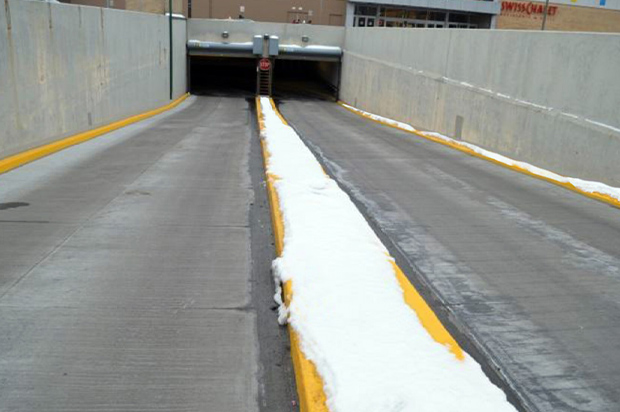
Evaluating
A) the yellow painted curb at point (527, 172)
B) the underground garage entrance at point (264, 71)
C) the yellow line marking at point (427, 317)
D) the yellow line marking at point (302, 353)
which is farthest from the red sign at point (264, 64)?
the yellow line marking at point (427, 317)

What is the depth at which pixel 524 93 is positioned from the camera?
11.7 metres

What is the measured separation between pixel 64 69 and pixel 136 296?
9122 millimetres

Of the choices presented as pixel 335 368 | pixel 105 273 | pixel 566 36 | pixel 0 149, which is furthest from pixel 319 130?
pixel 335 368

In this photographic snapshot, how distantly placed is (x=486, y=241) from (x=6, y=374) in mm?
4758

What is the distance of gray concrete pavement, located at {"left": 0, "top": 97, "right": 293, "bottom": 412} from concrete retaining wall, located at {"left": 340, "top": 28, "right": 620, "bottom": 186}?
218 inches

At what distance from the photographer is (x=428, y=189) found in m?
8.83

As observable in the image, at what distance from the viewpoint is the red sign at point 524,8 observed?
51469 mm

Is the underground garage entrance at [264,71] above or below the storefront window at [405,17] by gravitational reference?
below

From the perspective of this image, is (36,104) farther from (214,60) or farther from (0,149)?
(214,60)

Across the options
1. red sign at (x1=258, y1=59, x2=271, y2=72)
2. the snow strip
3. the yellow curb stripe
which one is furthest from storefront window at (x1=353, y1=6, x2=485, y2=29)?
the yellow curb stripe

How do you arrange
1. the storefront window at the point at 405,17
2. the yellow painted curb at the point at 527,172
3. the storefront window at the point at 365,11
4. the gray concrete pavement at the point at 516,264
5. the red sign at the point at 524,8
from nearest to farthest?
1. the gray concrete pavement at the point at 516,264
2. the yellow painted curb at the point at 527,172
3. the storefront window at the point at 365,11
4. the storefront window at the point at 405,17
5. the red sign at the point at 524,8

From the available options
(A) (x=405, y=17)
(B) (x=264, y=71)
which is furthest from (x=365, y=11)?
(B) (x=264, y=71)

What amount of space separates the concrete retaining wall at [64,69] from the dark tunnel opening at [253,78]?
17819 mm

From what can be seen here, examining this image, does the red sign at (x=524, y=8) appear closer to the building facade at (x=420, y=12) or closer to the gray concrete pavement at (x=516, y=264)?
the building facade at (x=420, y=12)
